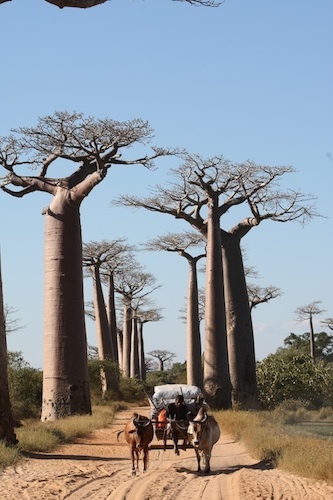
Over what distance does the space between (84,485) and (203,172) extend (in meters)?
11.7

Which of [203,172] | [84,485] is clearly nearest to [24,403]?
[203,172]

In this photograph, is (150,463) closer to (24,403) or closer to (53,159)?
(53,159)

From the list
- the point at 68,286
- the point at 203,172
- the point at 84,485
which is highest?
the point at 203,172

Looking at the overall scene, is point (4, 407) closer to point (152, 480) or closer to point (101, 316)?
point (152, 480)

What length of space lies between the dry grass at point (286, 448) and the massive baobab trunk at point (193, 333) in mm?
10170

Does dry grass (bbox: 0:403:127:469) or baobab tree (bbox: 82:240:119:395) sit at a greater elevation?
baobab tree (bbox: 82:240:119:395)

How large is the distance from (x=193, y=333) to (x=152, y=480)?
16.6 m

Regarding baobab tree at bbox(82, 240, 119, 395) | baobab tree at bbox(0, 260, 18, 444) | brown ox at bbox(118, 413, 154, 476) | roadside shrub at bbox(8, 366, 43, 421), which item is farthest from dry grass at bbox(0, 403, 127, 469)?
baobab tree at bbox(82, 240, 119, 395)

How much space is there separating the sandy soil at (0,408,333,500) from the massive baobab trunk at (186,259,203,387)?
13356mm

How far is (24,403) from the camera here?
17.1 metres

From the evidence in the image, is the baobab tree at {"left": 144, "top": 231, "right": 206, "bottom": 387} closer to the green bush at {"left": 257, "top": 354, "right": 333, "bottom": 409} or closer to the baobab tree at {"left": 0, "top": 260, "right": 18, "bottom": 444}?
the green bush at {"left": 257, "top": 354, "right": 333, "bottom": 409}

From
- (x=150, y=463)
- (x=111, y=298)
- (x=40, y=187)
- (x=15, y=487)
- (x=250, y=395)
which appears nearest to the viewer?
(x=15, y=487)

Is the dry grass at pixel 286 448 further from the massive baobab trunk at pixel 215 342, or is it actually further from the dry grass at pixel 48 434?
the massive baobab trunk at pixel 215 342

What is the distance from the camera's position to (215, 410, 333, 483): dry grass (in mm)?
7195
